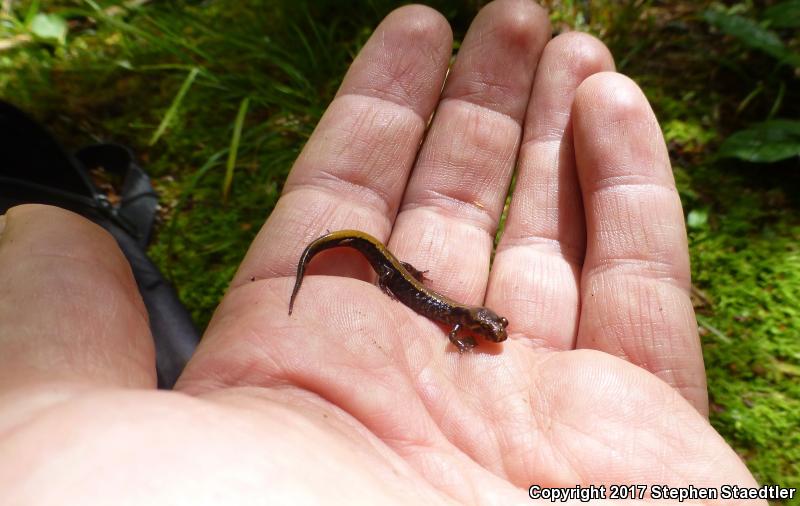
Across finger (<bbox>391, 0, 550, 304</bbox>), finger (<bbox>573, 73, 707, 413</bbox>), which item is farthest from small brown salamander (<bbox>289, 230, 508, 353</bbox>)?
finger (<bbox>573, 73, 707, 413</bbox>)

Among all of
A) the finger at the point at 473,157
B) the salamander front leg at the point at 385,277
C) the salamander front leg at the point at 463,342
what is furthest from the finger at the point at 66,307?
the finger at the point at 473,157

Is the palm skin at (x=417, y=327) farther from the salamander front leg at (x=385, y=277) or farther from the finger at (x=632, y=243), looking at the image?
the salamander front leg at (x=385, y=277)

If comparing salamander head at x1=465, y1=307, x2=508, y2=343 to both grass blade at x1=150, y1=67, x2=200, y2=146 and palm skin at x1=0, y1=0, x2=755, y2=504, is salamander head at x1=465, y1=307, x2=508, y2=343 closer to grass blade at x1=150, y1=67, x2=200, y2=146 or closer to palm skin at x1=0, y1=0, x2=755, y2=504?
palm skin at x1=0, y1=0, x2=755, y2=504

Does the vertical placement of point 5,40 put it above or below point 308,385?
above

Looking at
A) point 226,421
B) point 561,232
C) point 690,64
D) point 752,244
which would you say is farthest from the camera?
point 690,64

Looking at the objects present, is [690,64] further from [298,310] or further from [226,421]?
[226,421]

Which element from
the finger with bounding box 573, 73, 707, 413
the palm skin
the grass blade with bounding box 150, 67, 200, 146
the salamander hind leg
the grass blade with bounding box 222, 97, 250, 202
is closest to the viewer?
the palm skin

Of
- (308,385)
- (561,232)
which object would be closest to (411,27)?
(561,232)

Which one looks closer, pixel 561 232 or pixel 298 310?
pixel 298 310
